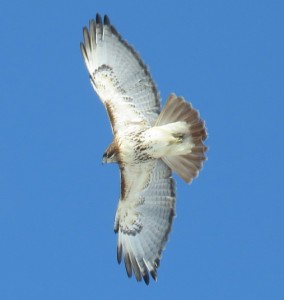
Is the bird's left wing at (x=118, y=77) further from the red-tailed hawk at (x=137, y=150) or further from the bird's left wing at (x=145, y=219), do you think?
the bird's left wing at (x=145, y=219)

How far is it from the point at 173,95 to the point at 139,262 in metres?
2.55

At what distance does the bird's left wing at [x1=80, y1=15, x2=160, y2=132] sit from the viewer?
1355 cm

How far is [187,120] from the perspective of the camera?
12.8 metres

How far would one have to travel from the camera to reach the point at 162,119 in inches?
513

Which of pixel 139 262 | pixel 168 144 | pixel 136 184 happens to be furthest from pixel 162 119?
pixel 139 262

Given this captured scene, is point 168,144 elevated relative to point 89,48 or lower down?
lower down

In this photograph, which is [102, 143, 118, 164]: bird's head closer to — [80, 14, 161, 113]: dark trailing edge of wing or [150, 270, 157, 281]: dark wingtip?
[80, 14, 161, 113]: dark trailing edge of wing

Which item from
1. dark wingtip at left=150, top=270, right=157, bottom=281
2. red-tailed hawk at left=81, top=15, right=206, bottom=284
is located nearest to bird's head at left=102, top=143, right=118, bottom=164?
red-tailed hawk at left=81, top=15, right=206, bottom=284

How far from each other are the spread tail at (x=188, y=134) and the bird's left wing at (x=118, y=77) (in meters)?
0.61

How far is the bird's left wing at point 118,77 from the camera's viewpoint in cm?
1355

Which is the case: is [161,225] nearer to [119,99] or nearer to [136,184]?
[136,184]

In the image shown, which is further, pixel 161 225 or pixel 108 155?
pixel 161 225

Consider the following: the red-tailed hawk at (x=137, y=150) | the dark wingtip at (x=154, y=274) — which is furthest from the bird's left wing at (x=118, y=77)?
the dark wingtip at (x=154, y=274)

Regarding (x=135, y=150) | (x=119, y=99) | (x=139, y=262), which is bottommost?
(x=139, y=262)
